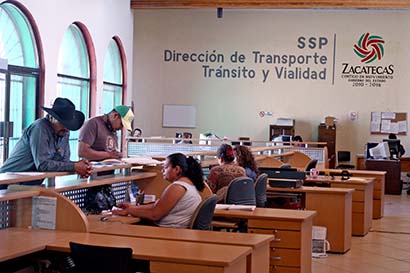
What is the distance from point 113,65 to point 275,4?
3646mm

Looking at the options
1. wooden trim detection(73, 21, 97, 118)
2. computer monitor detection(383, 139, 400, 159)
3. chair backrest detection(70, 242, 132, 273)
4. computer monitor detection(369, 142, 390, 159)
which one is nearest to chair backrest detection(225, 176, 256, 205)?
chair backrest detection(70, 242, 132, 273)

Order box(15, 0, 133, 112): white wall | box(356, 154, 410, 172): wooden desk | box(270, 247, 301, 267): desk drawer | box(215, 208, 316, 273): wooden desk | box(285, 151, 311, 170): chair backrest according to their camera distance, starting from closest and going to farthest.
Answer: box(215, 208, 316, 273): wooden desk
box(270, 247, 301, 267): desk drawer
box(15, 0, 133, 112): white wall
box(285, 151, 311, 170): chair backrest
box(356, 154, 410, 172): wooden desk

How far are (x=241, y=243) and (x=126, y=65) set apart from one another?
11585 millimetres

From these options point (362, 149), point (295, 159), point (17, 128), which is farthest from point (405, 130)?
point (17, 128)

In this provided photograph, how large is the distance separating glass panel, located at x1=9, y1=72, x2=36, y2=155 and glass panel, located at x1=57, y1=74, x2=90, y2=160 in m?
1.25

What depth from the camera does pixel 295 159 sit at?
13117 mm

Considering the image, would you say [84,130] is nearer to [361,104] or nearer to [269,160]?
[269,160]

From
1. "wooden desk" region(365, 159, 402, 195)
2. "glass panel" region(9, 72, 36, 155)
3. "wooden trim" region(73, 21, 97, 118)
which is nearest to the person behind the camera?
"glass panel" region(9, 72, 36, 155)

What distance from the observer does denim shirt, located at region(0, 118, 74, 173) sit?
5.38 metres

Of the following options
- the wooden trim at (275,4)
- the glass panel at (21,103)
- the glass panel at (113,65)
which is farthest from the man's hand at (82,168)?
the wooden trim at (275,4)

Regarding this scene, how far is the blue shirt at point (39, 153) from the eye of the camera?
5.38m

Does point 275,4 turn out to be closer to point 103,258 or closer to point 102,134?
point 102,134

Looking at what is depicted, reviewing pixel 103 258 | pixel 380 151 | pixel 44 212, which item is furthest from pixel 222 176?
pixel 380 151

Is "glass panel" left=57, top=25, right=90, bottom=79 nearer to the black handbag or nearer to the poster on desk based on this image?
the black handbag
